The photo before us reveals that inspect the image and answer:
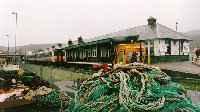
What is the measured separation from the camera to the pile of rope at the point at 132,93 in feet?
20.1

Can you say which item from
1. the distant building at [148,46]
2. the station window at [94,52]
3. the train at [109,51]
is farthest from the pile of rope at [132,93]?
the station window at [94,52]

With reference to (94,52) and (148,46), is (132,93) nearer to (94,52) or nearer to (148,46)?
(148,46)

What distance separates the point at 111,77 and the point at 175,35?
32.5 m

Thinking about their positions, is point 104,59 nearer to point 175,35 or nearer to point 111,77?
point 175,35

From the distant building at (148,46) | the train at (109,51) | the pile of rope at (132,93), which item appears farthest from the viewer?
the distant building at (148,46)

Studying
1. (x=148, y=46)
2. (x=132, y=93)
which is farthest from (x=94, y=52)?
(x=132, y=93)

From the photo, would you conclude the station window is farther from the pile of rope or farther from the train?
the pile of rope

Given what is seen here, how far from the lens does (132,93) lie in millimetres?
6309

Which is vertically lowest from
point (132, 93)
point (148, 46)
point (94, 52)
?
point (132, 93)

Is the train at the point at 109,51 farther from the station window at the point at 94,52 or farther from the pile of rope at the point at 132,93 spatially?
the pile of rope at the point at 132,93

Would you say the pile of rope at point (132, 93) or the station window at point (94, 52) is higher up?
the station window at point (94, 52)

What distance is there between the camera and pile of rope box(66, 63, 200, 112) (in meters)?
6.13

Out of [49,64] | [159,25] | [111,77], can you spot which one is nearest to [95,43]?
[159,25]

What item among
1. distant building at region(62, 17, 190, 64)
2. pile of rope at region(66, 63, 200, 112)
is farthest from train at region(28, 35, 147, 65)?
pile of rope at region(66, 63, 200, 112)
